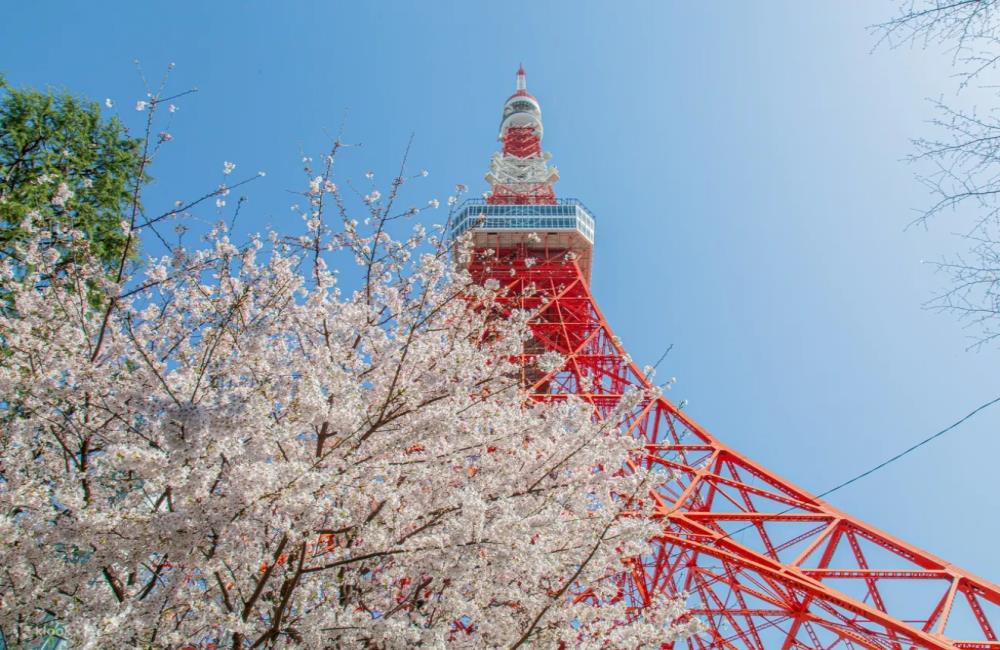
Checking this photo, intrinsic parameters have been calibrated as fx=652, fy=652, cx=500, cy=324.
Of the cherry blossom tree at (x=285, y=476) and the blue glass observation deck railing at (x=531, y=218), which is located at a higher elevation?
the blue glass observation deck railing at (x=531, y=218)

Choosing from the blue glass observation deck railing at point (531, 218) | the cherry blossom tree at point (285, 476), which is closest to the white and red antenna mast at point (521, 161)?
the blue glass observation deck railing at point (531, 218)

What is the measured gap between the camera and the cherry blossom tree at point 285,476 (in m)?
3.35

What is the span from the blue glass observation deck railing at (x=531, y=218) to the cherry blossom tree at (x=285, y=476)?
649 inches

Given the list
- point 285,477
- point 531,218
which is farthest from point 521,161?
point 285,477

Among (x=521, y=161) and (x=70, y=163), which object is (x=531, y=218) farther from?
(x=70, y=163)

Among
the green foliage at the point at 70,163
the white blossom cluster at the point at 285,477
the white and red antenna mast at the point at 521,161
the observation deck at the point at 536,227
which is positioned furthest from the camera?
the white and red antenna mast at the point at 521,161

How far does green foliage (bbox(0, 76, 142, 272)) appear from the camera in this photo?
7.43m

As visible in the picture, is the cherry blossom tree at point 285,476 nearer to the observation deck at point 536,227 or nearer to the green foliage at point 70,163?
the green foliage at point 70,163

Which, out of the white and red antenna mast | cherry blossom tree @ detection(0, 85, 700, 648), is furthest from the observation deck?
cherry blossom tree @ detection(0, 85, 700, 648)

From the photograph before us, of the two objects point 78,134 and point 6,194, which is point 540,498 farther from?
point 78,134

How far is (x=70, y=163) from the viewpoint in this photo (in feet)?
26.8

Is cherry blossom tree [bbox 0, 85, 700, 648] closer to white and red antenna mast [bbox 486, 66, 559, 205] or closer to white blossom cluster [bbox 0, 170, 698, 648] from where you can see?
A: white blossom cluster [bbox 0, 170, 698, 648]

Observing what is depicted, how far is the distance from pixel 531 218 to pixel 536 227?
20.0 inches

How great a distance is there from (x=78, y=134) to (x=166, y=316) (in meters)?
5.12
